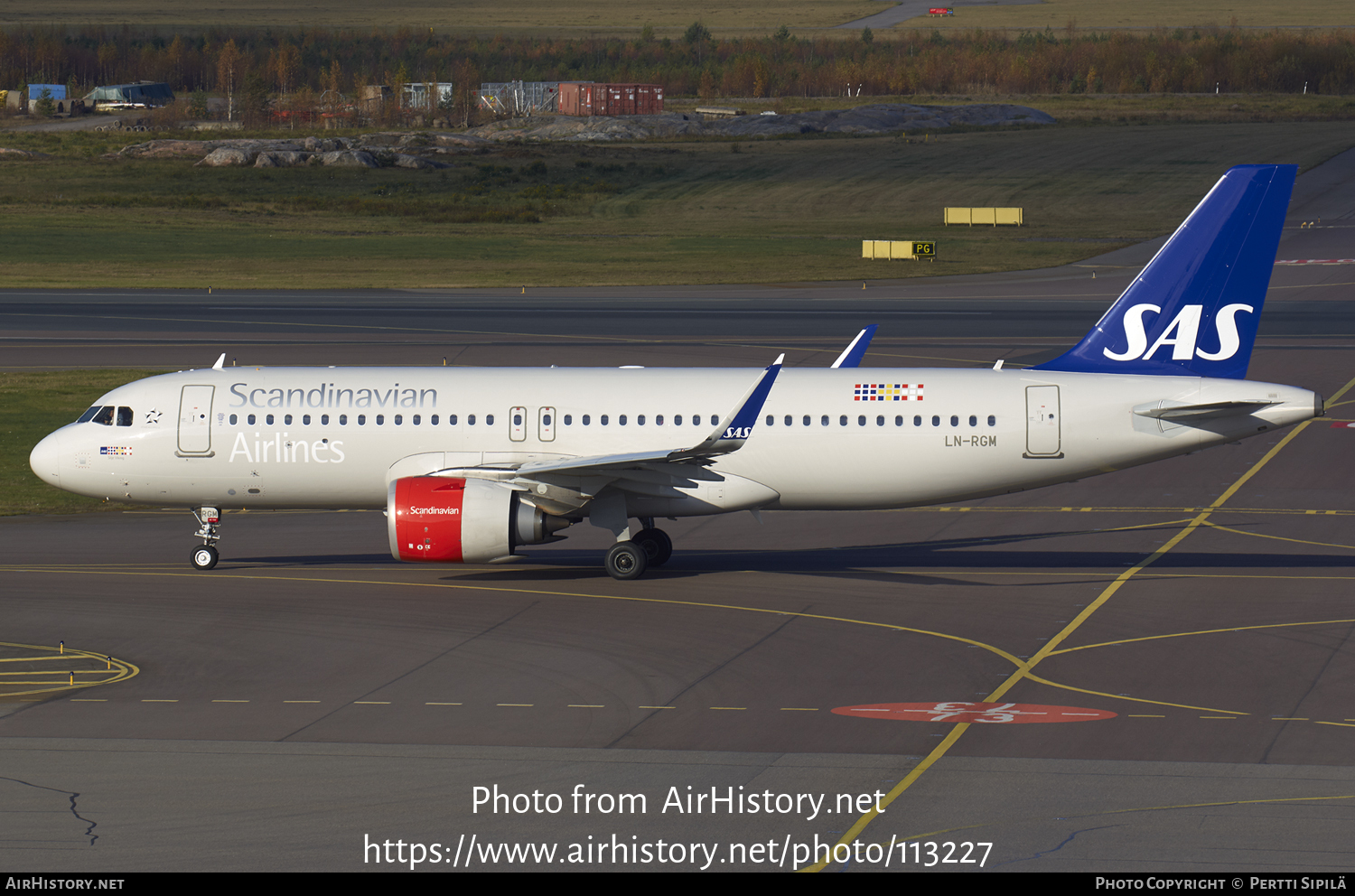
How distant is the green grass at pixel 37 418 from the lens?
4238 cm

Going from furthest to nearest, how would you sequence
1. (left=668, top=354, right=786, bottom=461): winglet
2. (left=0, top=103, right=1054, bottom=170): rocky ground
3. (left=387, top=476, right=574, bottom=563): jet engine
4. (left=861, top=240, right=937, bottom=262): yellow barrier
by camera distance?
(left=0, top=103, right=1054, bottom=170): rocky ground < (left=861, top=240, right=937, bottom=262): yellow barrier < (left=387, top=476, right=574, bottom=563): jet engine < (left=668, top=354, right=786, bottom=461): winglet

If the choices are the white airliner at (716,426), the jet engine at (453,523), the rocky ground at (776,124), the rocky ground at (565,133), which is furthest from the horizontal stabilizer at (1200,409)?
the rocky ground at (776,124)

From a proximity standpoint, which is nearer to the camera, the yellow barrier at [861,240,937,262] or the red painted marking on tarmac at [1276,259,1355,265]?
the red painted marking on tarmac at [1276,259,1355,265]

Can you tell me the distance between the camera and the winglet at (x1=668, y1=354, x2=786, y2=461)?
1202 inches

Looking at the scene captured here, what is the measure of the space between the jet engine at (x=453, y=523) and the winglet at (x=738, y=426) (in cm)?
361

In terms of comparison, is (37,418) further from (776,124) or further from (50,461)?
(776,124)

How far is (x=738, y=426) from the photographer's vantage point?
31.5 meters

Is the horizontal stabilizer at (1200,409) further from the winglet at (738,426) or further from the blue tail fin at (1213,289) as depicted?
the winglet at (738,426)

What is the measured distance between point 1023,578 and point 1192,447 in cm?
454

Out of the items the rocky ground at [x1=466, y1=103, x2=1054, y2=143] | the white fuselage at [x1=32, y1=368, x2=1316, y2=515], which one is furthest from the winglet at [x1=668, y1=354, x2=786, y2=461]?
the rocky ground at [x1=466, y1=103, x2=1054, y2=143]

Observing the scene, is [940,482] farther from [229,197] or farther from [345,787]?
[229,197]

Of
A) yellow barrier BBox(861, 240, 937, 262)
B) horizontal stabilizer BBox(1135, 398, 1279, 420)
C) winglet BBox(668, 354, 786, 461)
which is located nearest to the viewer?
winglet BBox(668, 354, 786, 461)

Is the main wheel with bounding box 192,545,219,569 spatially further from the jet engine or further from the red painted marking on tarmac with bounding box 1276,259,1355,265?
the red painted marking on tarmac with bounding box 1276,259,1355,265

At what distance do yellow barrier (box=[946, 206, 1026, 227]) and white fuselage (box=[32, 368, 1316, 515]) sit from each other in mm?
94366
